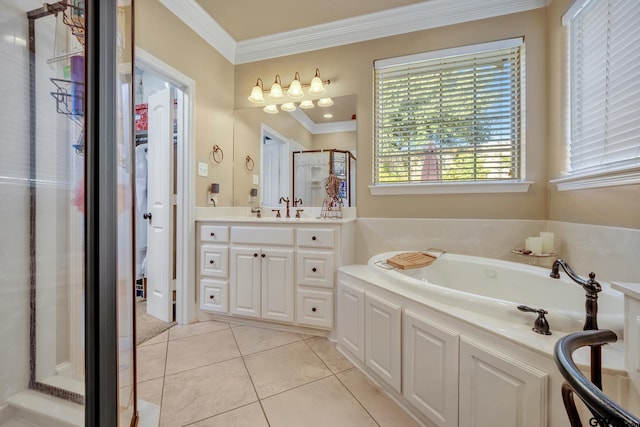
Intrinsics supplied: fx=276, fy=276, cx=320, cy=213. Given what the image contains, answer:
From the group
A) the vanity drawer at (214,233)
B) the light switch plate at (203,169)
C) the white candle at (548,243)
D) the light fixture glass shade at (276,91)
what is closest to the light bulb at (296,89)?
the light fixture glass shade at (276,91)

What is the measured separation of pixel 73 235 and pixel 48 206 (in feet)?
0.64

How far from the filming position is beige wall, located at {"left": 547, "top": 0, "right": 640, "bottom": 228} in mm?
1467

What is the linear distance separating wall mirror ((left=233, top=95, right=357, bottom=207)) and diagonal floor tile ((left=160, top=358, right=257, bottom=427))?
1.54 meters

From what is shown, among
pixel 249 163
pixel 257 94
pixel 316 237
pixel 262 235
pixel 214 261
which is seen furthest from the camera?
pixel 249 163

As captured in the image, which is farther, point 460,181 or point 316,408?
point 460,181

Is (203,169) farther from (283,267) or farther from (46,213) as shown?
(46,213)

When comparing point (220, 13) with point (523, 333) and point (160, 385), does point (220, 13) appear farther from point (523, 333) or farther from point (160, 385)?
point (523, 333)

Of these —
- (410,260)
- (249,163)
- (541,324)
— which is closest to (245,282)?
(249,163)

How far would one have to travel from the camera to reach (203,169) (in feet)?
8.26

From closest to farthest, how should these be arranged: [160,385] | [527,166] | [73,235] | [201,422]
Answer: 1. [73,235]
2. [201,422]
3. [160,385]
4. [527,166]

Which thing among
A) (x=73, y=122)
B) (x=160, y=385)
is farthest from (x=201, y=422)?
(x=73, y=122)

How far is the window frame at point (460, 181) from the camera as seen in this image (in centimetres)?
213

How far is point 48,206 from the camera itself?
943 millimetres

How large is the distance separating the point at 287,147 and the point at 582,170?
7.36 ft
